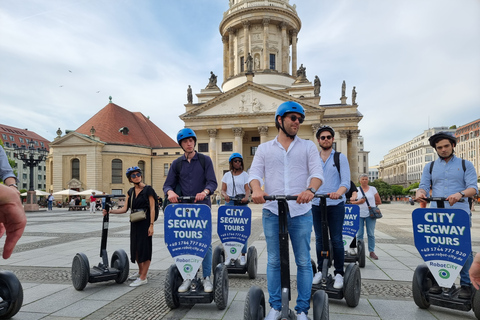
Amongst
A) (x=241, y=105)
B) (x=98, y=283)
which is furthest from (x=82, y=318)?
(x=241, y=105)

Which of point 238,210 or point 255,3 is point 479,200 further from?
point 238,210

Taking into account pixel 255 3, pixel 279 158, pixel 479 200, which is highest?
pixel 255 3

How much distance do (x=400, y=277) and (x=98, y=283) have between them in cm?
488

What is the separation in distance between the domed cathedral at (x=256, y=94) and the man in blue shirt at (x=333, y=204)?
3924 cm

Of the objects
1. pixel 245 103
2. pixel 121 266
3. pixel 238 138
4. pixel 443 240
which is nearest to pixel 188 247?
pixel 121 266

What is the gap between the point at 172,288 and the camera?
408 cm

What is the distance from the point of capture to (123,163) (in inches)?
2002

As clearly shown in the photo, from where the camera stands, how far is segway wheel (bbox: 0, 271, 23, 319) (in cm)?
375

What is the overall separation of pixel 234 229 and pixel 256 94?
4153cm

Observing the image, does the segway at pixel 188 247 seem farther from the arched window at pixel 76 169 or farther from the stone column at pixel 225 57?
the stone column at pixel 225 57

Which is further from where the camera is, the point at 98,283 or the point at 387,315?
the point at 98,283

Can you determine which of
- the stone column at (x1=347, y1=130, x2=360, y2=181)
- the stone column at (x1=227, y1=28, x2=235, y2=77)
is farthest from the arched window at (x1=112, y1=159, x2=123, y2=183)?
the stone column at (x1=347, y1=130, x2=360, y2=181)

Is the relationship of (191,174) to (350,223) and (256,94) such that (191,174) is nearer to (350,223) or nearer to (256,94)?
(350,223)

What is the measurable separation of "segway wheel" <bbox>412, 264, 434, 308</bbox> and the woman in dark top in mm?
3626
